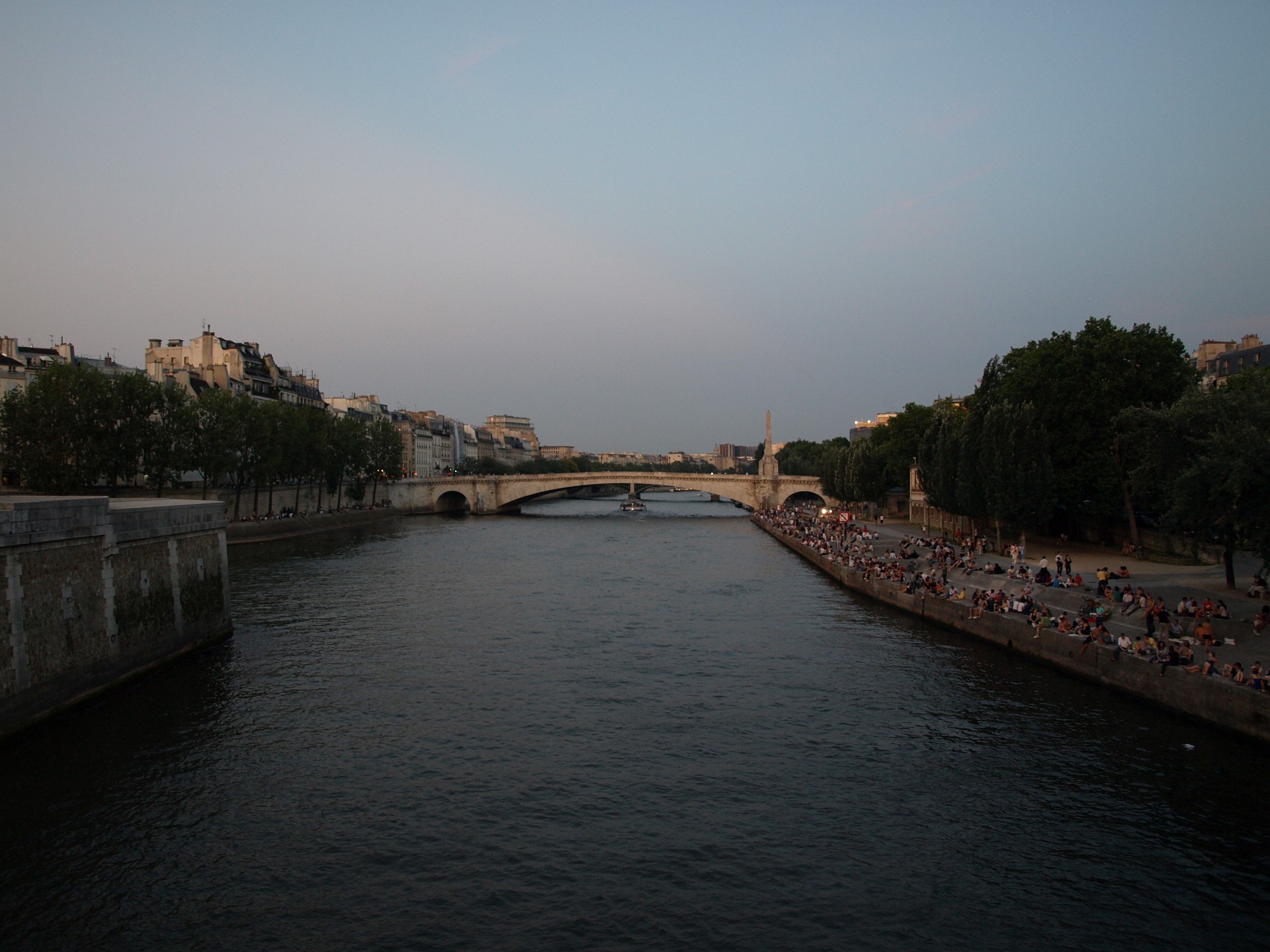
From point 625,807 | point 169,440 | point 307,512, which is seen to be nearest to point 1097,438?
point 625,807

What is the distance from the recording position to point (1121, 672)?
17.5m

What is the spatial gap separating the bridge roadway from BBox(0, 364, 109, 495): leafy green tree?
40.3 meters

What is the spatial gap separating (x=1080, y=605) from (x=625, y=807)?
14.2m

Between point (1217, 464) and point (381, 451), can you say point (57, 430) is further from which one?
point (1217, 464)

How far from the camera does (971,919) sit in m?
9.88

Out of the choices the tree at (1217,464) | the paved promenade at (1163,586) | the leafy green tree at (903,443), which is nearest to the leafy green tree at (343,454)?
the leafy green tree at (903,443)

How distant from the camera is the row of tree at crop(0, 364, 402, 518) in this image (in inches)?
1554

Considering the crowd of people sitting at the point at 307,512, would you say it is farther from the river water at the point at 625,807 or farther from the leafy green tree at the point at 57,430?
the river water at the point at 625,807

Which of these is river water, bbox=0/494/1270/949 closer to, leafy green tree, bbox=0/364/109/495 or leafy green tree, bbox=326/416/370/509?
leafy green tree, bbox=0/364/109/495

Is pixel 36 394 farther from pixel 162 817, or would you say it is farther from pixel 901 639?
pixel 901 639

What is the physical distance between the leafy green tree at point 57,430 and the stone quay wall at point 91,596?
72.1 ft

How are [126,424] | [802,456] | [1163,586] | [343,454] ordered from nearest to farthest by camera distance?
[1163,586] → [126,424] → [343,454] → [802,456]

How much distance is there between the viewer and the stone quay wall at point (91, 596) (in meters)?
14.1

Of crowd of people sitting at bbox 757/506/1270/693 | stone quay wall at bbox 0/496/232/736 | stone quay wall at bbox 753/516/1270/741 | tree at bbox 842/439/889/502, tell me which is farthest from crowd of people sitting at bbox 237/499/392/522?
stone quay wall at bbox 753/516/1270/741
